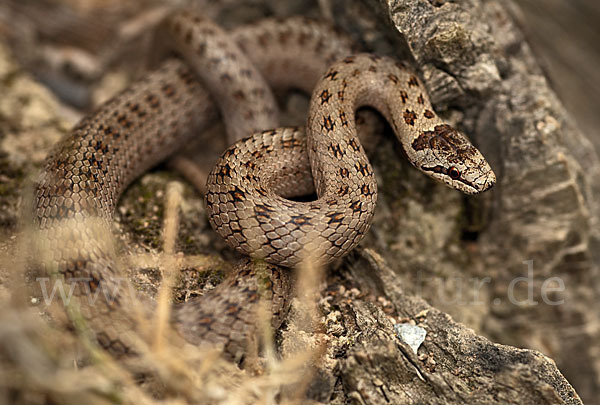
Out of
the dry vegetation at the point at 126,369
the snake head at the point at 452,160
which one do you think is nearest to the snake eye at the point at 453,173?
the snake head at the point at 452,160

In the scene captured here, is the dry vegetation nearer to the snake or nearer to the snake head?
the snake

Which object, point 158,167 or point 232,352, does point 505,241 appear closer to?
point 232,352

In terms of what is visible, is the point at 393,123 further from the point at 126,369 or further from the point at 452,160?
the point at 126,369

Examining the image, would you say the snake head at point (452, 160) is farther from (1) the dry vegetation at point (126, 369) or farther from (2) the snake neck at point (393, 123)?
(1) the dry vegetation at point (126, 369)

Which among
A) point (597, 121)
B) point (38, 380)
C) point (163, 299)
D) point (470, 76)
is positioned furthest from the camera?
point (597, 121)

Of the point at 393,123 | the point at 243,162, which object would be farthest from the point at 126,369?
the point at 393,123

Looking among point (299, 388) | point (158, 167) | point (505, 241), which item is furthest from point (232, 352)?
point (505, 241)
